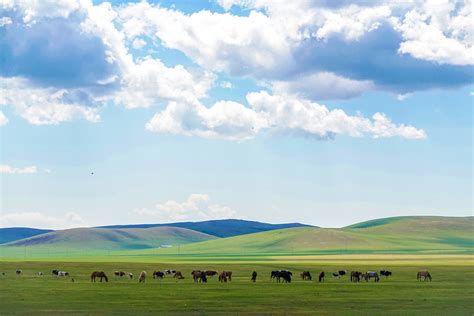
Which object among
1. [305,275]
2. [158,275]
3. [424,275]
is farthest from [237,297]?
[424,275]

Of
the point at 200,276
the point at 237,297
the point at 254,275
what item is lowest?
the point at 237,297

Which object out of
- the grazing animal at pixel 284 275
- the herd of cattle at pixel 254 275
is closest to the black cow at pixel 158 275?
the herd of cattle at pixel 254 275

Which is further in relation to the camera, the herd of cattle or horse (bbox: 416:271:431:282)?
horse (bbox: 416:271:431:282)

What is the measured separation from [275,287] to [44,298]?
20925mm

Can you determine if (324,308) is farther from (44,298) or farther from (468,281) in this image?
(468,281)

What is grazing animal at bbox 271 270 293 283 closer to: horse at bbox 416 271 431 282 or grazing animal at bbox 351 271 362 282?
grazing animal at bbox 351 271 362 282

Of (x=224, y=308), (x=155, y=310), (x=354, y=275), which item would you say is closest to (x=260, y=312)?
(x=224, y=308)

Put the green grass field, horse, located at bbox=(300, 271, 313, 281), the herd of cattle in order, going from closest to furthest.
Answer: the green grass field
the herd of cattle
horse, located at bbox=(300, 271, 313, 281)

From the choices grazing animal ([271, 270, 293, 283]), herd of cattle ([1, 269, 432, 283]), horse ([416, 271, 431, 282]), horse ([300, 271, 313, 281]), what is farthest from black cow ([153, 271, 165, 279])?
horse ([416, 271, 431, 282])

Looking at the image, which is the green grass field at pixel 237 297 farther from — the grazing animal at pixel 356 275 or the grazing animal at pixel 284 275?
the grazing animal at pixel 356 275

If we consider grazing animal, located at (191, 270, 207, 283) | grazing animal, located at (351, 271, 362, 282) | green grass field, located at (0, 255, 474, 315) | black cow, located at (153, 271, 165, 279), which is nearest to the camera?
green grass field, located at (0, 255, 474, 315)

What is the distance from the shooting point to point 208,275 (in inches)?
3398

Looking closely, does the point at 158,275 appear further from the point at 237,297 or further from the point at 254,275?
the point at 237,297

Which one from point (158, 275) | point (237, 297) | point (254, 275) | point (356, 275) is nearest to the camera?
point (237, 297)
